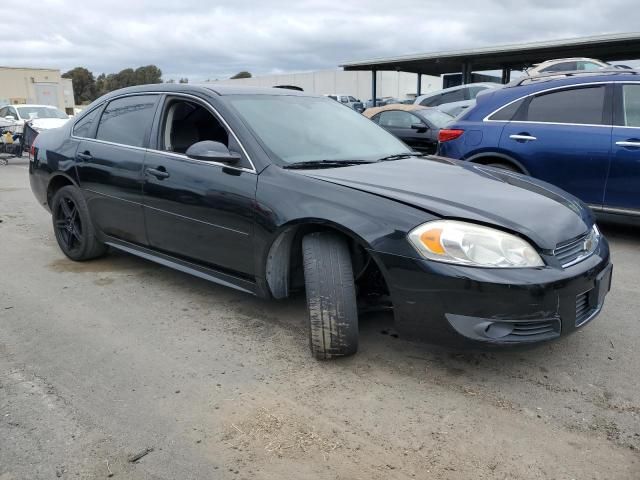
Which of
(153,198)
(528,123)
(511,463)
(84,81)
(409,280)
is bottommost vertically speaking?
(511,463)

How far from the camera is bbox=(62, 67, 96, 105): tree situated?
286ft

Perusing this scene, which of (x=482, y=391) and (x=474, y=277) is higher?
(x=474, y=277)

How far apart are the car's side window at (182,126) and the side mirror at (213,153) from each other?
22.4 inches

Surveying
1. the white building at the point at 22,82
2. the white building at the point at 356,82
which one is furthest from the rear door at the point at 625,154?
the white building at the point at 22,82

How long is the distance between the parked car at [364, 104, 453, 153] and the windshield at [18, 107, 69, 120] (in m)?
10.6

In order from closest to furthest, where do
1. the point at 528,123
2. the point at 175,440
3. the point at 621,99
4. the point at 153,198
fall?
the point at 175,440
the point at 153,198
the point at 621,99
the point at 528,123

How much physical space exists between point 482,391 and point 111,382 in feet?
6.44

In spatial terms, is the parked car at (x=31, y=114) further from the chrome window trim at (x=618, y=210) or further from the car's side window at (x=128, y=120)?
the chrome window trim at (x=618, y=210)

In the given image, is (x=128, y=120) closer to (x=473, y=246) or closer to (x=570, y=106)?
(x=473, y=246)

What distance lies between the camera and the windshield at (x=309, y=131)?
3559mm

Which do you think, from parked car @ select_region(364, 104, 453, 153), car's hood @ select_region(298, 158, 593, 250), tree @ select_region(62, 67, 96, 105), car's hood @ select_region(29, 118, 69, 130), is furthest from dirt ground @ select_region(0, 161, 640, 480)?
tree @ select_region(62, 67, 96, 105)

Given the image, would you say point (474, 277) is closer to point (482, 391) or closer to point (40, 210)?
point (482, 391)

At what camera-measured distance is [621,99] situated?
5.34m

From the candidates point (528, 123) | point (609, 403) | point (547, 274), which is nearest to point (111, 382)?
point (547, 274)
